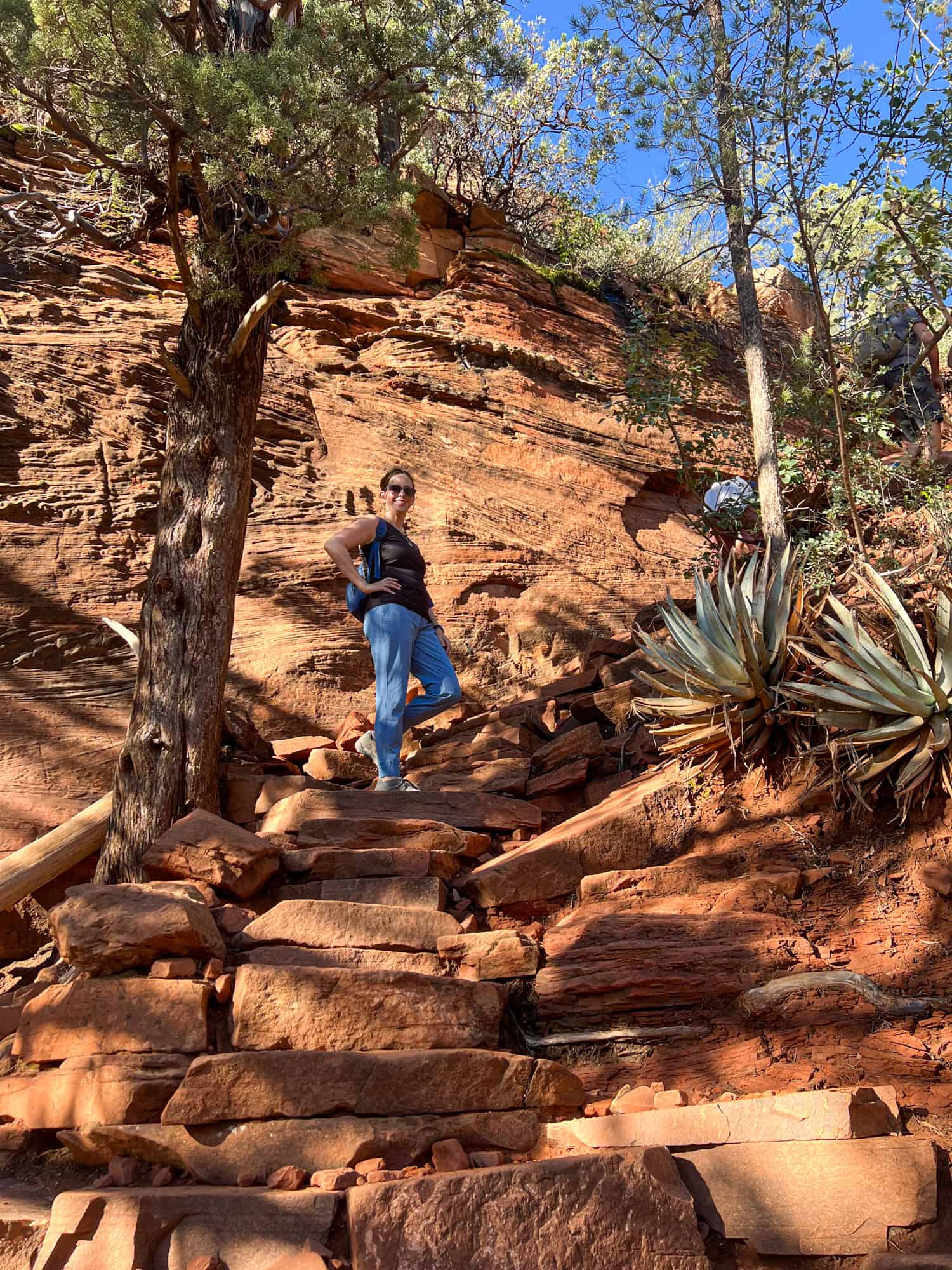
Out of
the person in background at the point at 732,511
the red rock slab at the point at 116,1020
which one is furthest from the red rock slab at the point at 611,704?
the red rock slab at the point at 116,1020

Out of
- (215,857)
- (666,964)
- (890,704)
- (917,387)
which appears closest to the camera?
(666,964)

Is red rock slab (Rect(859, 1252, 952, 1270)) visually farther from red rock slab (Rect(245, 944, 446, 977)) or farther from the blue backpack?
the blue backpack

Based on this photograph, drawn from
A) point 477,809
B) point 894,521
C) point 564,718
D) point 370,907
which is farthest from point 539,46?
point 370,907

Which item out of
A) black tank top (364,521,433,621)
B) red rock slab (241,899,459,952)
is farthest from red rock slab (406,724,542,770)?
red rock slab (241,899,459,952)

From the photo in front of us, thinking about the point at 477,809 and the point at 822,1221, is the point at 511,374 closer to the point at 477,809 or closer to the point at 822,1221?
the point at 477,809

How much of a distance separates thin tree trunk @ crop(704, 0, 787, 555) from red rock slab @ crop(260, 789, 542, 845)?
2.73 metres

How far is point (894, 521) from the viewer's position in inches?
363

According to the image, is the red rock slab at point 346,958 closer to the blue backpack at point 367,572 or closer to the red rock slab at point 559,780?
the red rock slab at point 559,780

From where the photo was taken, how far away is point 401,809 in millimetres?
5797

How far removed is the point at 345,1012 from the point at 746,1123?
1497 mm

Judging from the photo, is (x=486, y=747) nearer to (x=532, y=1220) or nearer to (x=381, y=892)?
(x=381, y=892)

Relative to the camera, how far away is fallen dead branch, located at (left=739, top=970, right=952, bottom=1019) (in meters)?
3.91

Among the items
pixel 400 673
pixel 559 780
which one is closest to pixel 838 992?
pixel 559 780

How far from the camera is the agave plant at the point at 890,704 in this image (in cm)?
472
